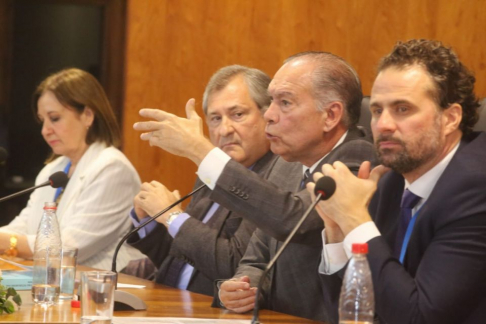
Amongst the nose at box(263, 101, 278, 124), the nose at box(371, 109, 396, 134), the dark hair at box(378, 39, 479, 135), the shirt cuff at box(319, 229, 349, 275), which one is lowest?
the shirt cuff at box(319, 229, 349, 275)

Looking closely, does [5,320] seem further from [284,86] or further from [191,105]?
[284,86]

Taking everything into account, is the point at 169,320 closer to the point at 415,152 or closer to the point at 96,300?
the point at 96,300

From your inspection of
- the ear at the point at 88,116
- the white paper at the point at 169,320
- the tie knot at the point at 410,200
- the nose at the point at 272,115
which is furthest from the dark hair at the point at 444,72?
the ear at the point at 88,116

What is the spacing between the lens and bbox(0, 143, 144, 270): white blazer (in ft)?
11.8

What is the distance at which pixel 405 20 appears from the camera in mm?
3990

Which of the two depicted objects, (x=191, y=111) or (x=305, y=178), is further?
(x=305, y=178)

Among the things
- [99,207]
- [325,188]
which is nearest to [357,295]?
[325,188]

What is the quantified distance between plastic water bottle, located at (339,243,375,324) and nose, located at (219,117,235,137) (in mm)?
1445

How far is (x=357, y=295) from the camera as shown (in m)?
1.66

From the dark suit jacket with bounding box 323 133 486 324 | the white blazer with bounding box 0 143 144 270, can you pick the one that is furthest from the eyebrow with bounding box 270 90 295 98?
the white blazer with bounding box 0 143 144 270

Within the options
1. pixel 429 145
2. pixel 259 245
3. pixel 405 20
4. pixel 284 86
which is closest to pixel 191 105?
pixel 284 86

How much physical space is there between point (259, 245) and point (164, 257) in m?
0.58

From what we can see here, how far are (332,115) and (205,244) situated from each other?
0.63m

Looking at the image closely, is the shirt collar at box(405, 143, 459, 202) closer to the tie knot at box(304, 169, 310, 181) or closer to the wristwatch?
the tie knot at box(304, 169, 310, 181)
